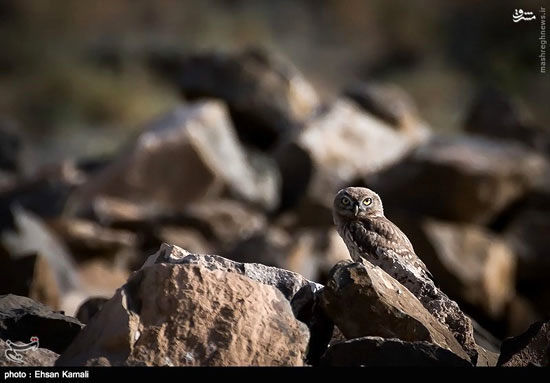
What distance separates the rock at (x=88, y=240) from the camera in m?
13.9

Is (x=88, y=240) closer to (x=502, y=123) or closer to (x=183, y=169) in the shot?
(x=183, y=169)

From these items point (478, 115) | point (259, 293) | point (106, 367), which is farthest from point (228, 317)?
point (478, 115)

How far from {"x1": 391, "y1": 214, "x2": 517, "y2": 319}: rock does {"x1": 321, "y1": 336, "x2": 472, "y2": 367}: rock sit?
8948 mm

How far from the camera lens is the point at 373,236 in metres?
6.32

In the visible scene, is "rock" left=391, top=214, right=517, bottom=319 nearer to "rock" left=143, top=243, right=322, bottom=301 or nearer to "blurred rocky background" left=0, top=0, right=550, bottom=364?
"blurred rocky background" left=0, top=0, right=550, bottom=364

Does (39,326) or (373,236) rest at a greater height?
(373,236)

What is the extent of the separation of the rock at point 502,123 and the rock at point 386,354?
531 inches

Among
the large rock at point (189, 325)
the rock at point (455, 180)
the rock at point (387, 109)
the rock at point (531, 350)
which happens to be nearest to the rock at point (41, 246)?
the rock at point (455, 180)

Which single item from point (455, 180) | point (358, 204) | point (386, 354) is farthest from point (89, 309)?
point (455, 180)

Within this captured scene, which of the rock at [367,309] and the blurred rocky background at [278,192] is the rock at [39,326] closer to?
the blurred rocky background at [278,192]

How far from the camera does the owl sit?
612cm

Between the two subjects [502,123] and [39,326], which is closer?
[39,326]

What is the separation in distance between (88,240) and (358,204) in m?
8.06

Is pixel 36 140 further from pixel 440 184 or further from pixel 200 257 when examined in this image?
pixel 200 257
